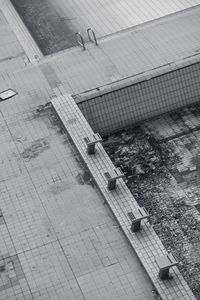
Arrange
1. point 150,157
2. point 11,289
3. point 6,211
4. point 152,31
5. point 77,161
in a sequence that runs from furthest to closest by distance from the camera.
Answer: point 152,31, point 150,157, point 77,161, point 6,211, point 11,289

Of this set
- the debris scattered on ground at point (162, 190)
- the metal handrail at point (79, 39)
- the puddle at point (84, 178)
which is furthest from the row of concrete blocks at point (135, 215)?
the metal handrail at point (79, 39)

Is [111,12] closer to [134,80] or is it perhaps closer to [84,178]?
[134,80]

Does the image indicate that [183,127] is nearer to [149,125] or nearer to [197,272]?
[149,125]

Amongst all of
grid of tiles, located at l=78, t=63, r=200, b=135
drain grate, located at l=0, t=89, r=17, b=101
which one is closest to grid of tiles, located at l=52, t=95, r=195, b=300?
grid of tiles, located at l=78, t=63, r=200, b=135

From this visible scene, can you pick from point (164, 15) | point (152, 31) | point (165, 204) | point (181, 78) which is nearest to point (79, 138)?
point (165, 204)

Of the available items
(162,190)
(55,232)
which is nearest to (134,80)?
(162,190)

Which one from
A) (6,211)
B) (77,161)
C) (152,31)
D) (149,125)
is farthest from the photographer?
(152,31)
